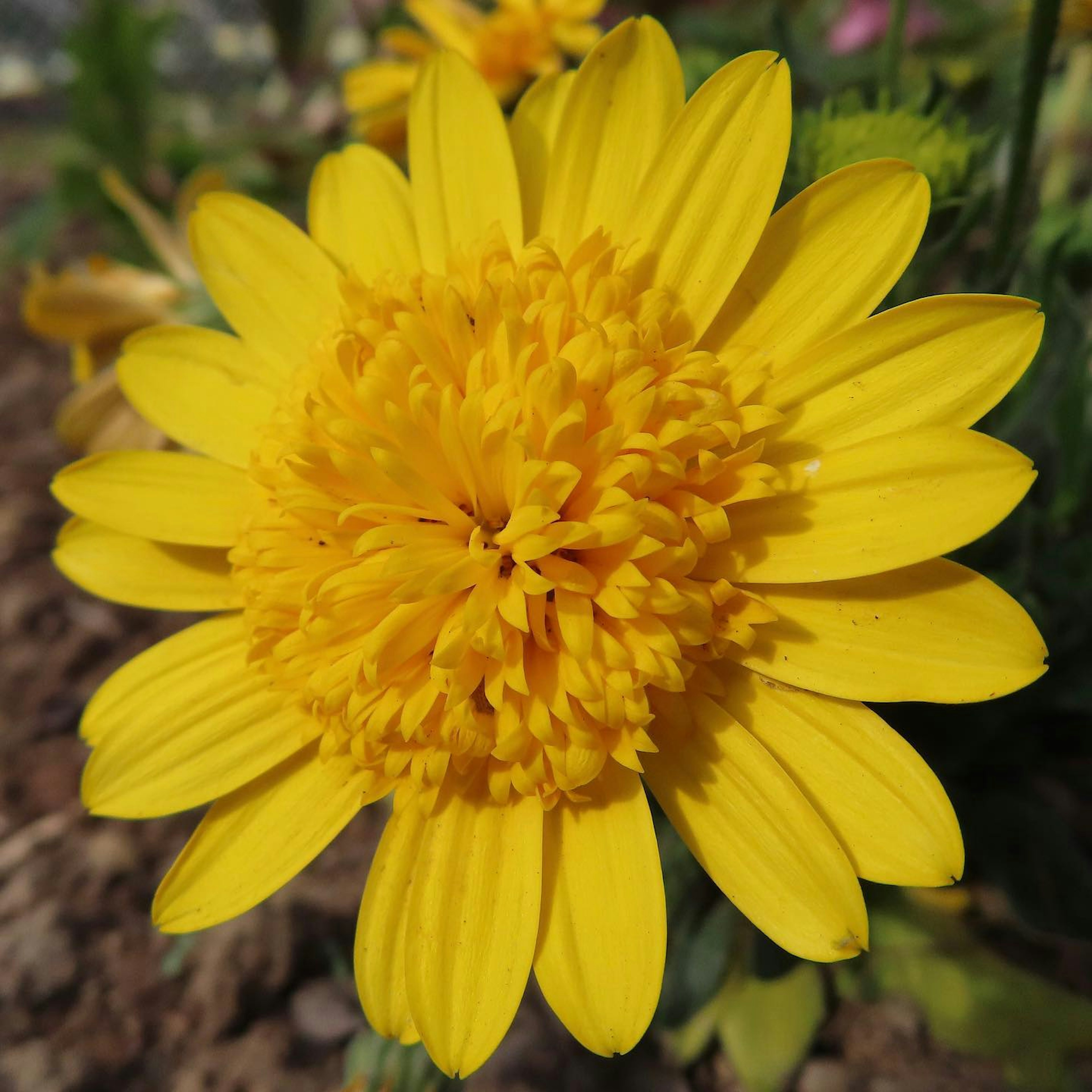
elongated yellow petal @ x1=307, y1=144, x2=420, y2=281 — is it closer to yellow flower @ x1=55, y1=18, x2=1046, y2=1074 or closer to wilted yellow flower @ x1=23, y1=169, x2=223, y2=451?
yellow flower @ x1=55, y1=18, x2=1046, y2=1074

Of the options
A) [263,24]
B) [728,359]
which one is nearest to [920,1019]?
[728,359]

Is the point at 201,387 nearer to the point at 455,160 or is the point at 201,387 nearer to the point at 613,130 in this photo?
the point at 455,160

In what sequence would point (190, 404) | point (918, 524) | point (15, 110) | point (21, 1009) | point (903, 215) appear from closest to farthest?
point (918, 524), point (903, 215), point (190, 404), point (21, 1009), point (15, 110)

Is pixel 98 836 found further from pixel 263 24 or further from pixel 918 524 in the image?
pixel 263 24

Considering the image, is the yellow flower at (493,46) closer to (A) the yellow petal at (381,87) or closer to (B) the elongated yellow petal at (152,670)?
(A) the yellow petal at (381,87)

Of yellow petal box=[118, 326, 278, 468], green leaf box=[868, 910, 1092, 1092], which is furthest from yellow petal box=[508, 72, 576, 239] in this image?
green leaf box=[868, 910, 1092, 1092]
